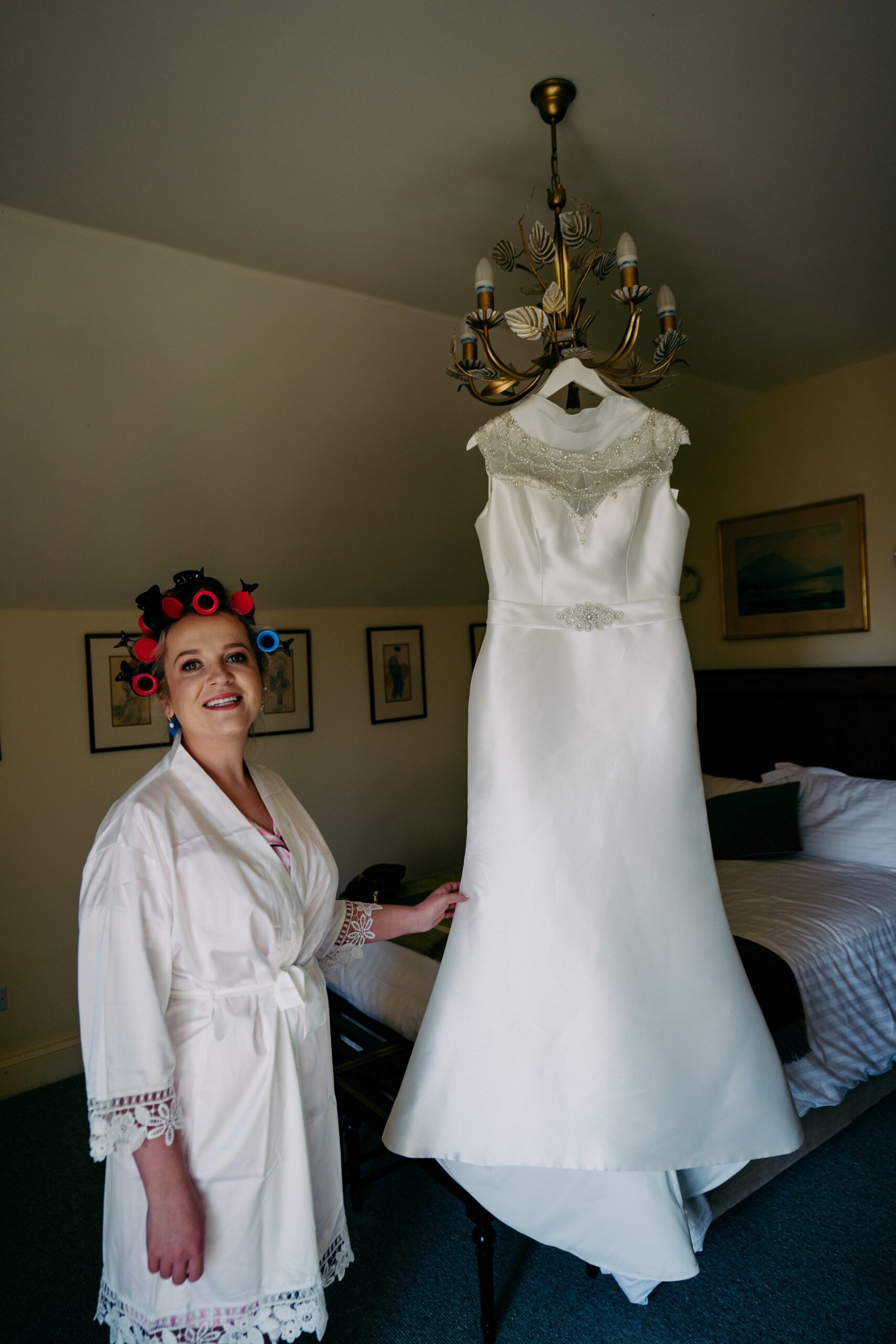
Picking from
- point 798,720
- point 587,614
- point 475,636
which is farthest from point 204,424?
point 798,720

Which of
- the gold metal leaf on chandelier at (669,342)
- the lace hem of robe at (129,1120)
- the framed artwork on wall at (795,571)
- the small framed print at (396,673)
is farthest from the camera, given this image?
the small framed print at (396,673)

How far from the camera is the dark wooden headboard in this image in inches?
142

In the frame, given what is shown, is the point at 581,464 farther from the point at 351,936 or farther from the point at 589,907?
the point at 351,936

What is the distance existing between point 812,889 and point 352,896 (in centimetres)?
174

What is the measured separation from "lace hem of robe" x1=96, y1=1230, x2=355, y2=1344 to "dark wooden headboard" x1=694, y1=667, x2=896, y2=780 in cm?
297

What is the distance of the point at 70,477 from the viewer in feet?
9.61

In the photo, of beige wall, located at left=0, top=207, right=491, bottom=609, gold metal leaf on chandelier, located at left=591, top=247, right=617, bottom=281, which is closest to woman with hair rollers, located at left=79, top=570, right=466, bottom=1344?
gold metal leaf on chandelier, located at left=591, top=247, right=617, bottom=281

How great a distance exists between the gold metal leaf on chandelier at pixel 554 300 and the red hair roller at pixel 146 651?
3.82ft

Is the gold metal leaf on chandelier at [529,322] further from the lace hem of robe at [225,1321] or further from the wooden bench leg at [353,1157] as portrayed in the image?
the wooden bench leg at [353,1157]

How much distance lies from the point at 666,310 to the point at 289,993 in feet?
5.74

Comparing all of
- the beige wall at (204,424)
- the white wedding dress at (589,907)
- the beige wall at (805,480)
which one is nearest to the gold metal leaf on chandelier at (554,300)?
the white wedding dress at (589,907)

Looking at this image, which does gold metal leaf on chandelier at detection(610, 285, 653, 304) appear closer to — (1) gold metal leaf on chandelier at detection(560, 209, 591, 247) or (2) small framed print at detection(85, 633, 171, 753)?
(1) gold metal leaf on chandelier at detection(560, 209, 591, 247)

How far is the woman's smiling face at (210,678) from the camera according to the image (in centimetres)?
150

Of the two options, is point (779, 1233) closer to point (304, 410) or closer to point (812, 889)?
point (812, 889)
